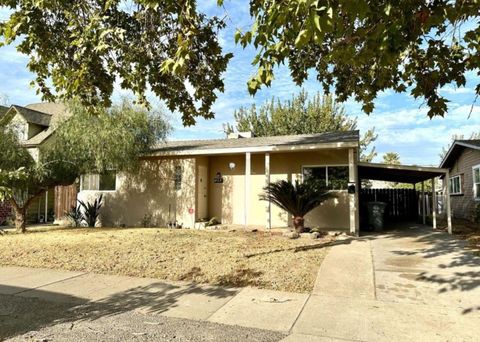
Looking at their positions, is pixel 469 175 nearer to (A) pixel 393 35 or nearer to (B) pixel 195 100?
(B) pixel 195 100

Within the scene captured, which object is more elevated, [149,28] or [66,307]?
[149,28]

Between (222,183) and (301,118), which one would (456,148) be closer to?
(222,183)

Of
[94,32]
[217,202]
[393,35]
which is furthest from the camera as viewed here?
[217,202]

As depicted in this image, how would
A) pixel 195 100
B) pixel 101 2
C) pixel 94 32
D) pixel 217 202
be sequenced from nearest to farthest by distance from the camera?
pixel 94 32 → pixel 101 2 → pixel 195 100 → pixel 217 202

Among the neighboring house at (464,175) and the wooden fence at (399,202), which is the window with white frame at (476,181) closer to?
the neighboring house at (464,175)

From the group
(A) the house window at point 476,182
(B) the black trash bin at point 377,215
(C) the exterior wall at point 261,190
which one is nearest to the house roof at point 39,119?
(C) the exterior wall at point 261,190

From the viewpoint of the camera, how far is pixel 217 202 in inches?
602

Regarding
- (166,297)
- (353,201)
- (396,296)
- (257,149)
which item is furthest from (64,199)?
(396,296)

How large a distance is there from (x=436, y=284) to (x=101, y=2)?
8.13 m

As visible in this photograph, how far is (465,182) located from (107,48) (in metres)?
17.5

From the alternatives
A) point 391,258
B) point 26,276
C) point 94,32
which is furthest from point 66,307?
point 391,258

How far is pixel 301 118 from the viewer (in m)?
30.9

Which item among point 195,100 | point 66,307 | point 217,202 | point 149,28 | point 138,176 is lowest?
point 66,307

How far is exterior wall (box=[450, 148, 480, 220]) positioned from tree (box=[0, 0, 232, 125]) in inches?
534
